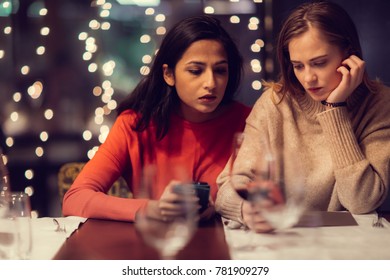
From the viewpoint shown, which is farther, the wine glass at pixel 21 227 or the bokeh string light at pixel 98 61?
the bokeh string light at pixel 98 61

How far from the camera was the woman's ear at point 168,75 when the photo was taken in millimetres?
1410

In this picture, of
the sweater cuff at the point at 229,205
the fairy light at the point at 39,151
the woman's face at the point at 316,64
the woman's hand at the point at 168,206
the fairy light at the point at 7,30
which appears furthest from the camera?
the fairy light at the point at 39,151

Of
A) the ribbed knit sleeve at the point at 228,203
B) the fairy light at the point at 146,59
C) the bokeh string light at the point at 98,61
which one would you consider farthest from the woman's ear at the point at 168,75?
the ribbed knit sleeve at the point at 228,203

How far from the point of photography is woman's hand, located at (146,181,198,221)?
693mm

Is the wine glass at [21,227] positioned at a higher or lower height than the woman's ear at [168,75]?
lower

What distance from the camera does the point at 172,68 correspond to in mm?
1404

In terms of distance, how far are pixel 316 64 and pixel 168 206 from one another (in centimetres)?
70

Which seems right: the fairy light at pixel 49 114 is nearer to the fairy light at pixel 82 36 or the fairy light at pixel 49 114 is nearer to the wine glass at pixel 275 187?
the fairy light at pixel 82 36

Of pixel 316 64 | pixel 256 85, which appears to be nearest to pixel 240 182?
pixel 316 64

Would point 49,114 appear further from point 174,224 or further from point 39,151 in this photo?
point 174,224

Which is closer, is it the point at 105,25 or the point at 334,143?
the point at 334,143

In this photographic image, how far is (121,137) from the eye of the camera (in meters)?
1.38

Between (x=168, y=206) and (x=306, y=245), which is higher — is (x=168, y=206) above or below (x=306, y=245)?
above
